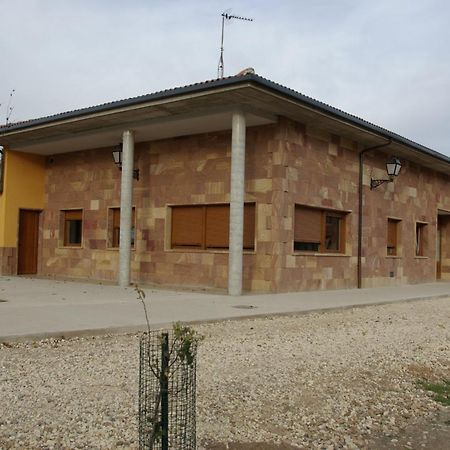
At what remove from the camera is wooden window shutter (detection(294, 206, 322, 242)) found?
42.7 ft

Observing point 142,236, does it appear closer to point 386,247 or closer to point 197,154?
point 197,154

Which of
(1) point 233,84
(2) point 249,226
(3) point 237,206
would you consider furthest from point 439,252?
(1) point 233,84

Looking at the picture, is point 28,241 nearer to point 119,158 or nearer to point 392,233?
point 119,158

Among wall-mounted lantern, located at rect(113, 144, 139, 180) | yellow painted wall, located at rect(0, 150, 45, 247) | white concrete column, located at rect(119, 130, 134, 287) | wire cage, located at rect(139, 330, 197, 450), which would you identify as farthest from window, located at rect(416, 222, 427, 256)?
wire cage, located at rect(139, 330, 197, 450)

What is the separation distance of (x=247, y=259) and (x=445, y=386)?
299 inches

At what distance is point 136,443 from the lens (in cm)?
343

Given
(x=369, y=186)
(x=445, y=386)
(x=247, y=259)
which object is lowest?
(x=445, y=386)

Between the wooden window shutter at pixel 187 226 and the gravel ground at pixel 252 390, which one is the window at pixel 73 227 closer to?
the wooden window shutter at pixel 187 226

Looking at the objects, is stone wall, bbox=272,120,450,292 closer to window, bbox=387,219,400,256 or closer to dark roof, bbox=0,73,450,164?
window, bbox=387,219,400,256

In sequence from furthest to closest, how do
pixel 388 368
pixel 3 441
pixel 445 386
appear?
pixel 388 368 → pixel 445 386 → pixel 3 441

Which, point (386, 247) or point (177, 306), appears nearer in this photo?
point (177, 306)

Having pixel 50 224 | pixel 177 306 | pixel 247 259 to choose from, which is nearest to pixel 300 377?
pixel 177 306

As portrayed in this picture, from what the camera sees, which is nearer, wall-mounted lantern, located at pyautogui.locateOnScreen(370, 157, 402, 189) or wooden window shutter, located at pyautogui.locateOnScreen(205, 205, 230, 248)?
wooden window shutter, located at pyautogui.locateOnScreen(205, 205, 230, 248)

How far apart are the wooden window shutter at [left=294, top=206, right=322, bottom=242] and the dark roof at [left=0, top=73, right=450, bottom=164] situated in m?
2.25
